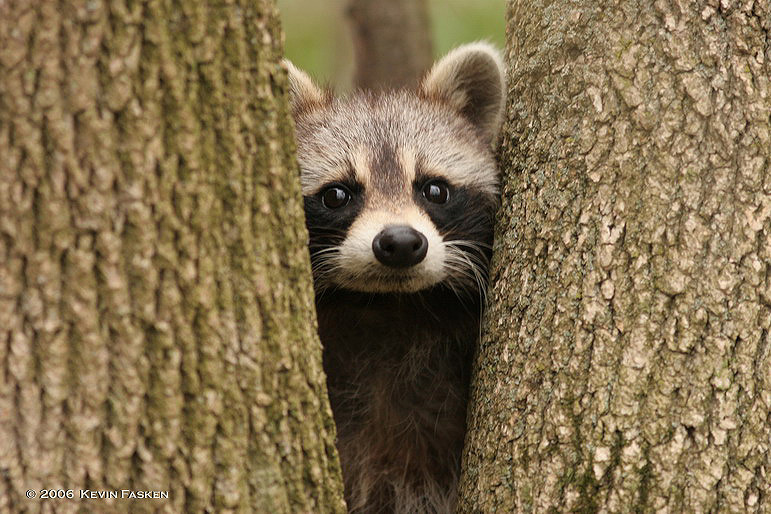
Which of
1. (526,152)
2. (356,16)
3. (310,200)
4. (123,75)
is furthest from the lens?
(356,16)

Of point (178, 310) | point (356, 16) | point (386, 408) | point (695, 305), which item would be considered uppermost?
point (356, 16)

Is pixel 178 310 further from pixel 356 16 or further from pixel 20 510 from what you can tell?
pixel 356 16

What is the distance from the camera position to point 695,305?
112 inches

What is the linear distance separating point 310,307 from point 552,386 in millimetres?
875

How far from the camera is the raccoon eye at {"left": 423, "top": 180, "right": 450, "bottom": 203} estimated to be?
442 centimetres

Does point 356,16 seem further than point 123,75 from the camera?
Yes

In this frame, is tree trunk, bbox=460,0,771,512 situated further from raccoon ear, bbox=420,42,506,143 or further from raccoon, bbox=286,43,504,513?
raccoon ear, bbox=420,42,506,143

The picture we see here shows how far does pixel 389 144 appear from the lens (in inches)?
177

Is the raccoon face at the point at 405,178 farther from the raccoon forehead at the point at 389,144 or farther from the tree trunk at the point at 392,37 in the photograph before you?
the tree trunk at the point at 392,37

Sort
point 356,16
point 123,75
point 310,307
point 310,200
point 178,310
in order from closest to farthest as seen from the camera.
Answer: point 123,75
point 178,310
point 310,307
point 310,200
point 356,16

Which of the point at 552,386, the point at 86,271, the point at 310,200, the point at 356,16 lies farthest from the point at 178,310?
the point at 356,16

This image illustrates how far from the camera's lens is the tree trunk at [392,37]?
7199 millimetres

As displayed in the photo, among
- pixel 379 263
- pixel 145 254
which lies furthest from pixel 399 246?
pixel 145 254

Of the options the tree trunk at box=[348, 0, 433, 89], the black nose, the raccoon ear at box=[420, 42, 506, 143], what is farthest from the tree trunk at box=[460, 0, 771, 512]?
the tree trunk at box=[348, 0, 433, 89]
